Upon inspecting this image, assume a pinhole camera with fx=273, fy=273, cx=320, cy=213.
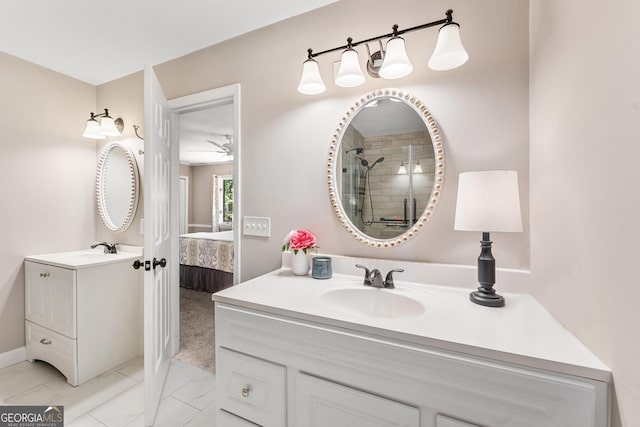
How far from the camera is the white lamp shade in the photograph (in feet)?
3.23

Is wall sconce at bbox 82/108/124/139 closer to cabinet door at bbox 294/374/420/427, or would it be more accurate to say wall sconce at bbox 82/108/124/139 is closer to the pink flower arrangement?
the pink flower arrangement

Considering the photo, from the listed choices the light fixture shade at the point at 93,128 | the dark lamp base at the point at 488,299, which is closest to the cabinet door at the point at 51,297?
the light fixture shade at the point at 93,128

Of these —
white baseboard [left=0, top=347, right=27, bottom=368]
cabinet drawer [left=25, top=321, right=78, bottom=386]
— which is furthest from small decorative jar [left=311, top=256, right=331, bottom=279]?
white baseboard [left=0, top=347, right=27, bottom=368]

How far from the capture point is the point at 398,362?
0.82 metres

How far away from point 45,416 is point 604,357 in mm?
2610

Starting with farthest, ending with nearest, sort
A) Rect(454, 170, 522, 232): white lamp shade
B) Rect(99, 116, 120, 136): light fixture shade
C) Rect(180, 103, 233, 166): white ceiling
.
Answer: Rect(180, 103, 233, 166): white ceiling
Rect(99, 116, 120, 136): light fixture shade
Rect(454, 170, 522, 232): white lamp shade

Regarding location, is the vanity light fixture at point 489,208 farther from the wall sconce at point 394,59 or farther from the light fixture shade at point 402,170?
the wall sconce at point 394,59

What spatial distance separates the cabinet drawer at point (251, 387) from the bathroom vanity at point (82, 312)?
4.84 feet

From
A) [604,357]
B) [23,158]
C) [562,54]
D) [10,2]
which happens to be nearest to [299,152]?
[562,54]

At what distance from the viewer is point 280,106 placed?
1679mm

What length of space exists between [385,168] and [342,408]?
41.5 inches

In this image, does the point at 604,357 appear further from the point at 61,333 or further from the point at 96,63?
the point at 96,63

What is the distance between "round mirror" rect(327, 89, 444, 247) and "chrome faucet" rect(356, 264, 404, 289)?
0.17m

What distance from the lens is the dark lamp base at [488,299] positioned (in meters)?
1.01
